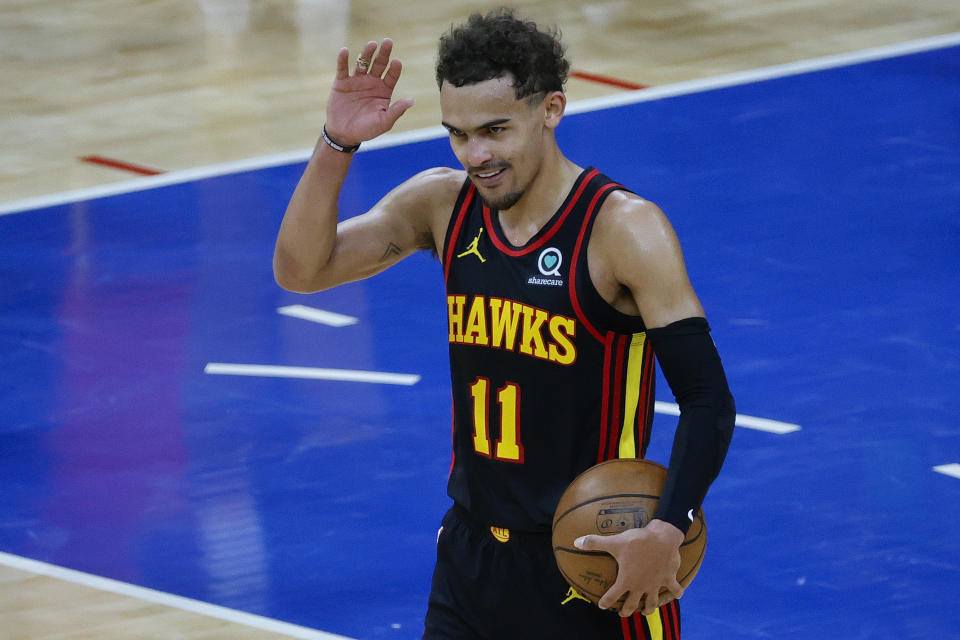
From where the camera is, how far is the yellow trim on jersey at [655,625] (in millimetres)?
4414

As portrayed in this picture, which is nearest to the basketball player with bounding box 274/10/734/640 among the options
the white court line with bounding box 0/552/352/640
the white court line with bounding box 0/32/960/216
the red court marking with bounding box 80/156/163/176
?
the white court line with bounding box 0/552/352/640

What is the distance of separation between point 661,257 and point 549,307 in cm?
35

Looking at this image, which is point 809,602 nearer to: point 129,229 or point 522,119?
point 522,119

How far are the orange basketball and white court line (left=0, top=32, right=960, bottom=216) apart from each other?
26.3 ft

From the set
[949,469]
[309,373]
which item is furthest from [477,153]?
[309,373]

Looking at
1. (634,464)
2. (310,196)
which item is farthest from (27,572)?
(634,464)

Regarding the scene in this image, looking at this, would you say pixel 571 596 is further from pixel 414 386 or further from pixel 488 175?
pixel 414 386

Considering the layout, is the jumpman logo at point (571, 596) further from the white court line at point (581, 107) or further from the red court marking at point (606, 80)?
the red court marking at point (606, 80)

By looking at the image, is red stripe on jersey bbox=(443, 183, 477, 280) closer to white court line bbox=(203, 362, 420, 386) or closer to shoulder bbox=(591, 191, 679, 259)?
shoulder bbox=(591, 191, 679, 259)

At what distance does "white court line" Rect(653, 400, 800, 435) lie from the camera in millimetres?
7973

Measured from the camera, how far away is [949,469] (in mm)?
7535

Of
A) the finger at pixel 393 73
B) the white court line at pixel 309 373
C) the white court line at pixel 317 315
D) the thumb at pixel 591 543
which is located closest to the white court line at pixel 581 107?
the white court line at pixel 317 315

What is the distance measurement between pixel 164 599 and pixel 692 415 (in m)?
3.30

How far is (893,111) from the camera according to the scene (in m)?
12.6
